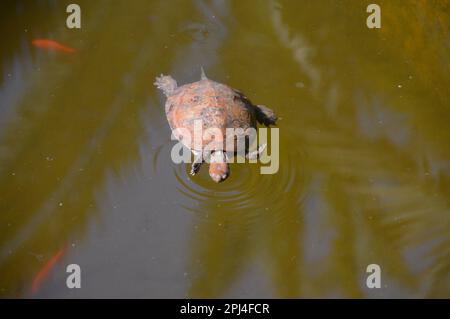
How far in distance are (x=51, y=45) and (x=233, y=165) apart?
5.20 ft

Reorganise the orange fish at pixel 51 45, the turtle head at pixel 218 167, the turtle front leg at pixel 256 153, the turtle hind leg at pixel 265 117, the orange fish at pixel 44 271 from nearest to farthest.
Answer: the orange fish at pixel 44 271 → the turtle head at pixel 218 167 → the turtle front leg at pixel 256 153 → the turtle hind leg at pixel 265 117 → the orange fish at pixel 51 45

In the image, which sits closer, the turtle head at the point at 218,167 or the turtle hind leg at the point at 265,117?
the turtle head at the point at 218,167

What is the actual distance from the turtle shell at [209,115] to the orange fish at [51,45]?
38.2 inches

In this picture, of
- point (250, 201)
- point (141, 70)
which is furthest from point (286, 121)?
point (141, 70)

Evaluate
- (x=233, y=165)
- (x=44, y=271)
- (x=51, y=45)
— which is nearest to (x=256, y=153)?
(x=233, y=165)

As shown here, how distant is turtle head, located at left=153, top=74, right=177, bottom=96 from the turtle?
116 mm

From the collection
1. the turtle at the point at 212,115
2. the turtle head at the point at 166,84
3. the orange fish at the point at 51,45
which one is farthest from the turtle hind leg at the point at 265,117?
the orange fish at the point at 51,45

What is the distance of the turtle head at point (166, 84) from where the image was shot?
10.1ft

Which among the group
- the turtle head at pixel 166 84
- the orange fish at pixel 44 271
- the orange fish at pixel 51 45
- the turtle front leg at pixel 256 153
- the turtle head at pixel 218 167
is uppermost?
the orange fish at pixel 51 45

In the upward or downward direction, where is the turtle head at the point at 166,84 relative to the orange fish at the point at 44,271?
upward

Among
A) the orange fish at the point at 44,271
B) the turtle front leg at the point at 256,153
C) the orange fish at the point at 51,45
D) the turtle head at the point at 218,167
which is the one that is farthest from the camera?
the orange fish at the point at 51,45

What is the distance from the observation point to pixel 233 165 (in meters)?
2.85

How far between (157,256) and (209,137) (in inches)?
29.0

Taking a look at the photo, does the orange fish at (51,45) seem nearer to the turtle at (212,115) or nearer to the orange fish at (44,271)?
the turtle at (212,115)
